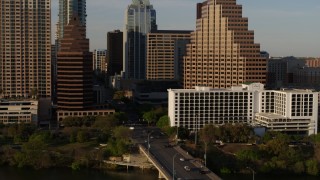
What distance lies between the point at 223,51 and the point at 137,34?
141 ft

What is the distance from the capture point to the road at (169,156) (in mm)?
30941

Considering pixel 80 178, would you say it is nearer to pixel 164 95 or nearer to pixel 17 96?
pixel 17 96

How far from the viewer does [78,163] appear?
37938 mm

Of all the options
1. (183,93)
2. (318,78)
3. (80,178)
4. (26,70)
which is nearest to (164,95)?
(26,70)

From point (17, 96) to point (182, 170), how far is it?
108ft

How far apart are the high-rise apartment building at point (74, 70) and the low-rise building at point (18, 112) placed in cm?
289

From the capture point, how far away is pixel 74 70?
53188 millimetres

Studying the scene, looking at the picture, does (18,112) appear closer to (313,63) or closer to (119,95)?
(119,95)

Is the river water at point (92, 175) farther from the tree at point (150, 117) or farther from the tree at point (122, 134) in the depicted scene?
Result: the tree at point (150, 117)

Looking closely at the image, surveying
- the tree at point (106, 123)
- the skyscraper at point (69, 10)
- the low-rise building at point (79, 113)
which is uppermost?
the skyscraper at point (69, 10)

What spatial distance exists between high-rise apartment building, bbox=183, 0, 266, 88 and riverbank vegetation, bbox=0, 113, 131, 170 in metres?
12.2

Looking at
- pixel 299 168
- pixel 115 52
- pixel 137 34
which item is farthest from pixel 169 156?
pixel 115 52

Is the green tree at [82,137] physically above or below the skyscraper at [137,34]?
below

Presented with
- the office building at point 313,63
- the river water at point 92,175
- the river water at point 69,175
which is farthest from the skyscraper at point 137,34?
the river water at point 92,175
